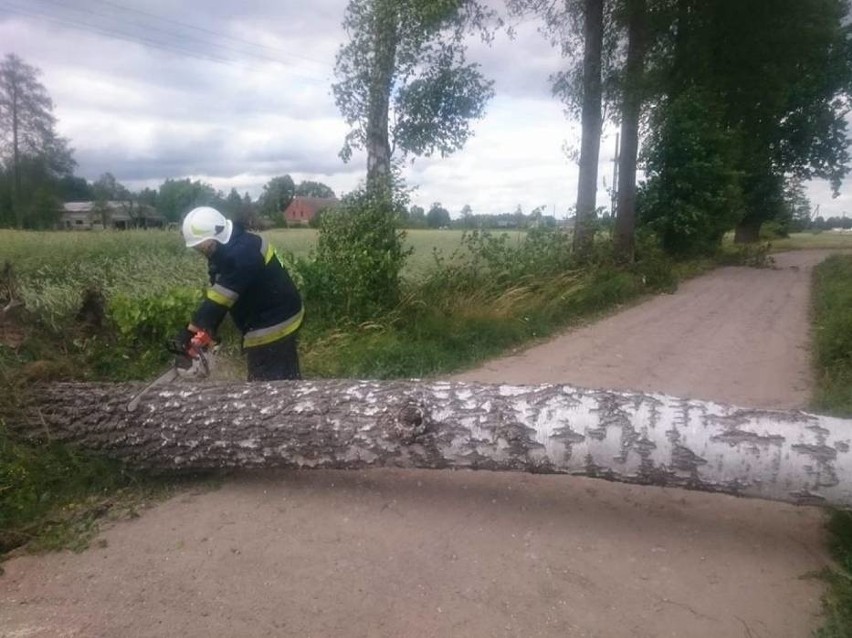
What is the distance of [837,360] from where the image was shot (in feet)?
23.0

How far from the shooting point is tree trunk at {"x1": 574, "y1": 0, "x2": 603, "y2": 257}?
14.1 metres

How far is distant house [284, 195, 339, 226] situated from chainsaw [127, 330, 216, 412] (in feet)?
16.7

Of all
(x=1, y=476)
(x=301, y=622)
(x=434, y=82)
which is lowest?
(x=301, y=622)

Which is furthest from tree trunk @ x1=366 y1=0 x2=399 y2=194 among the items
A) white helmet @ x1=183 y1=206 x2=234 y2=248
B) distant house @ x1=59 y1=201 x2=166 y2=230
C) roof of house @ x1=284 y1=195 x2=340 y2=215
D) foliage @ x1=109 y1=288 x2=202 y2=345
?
white helmet @ x1=183 y1=206 x2=234 y2=248

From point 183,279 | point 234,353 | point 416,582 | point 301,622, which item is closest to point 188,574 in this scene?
point 301,622

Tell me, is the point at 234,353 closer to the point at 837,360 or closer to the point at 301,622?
the point at 301,622

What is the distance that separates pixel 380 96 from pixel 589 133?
5.52 meters

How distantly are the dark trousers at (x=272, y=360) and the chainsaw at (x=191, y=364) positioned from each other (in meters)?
0.33

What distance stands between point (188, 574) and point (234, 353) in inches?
147

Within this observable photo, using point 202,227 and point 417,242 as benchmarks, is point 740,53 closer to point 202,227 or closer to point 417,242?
point 417,242

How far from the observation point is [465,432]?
159 inches

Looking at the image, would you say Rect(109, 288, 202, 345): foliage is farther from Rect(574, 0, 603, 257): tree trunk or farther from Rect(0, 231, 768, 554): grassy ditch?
Rect(574, 0, 603, 257): tree trunk

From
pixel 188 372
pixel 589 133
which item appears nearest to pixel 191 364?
pixel 188 372

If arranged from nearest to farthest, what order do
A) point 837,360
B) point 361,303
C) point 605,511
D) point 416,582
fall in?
point 416,582, point 605,511, point 837,360, point 361,303
